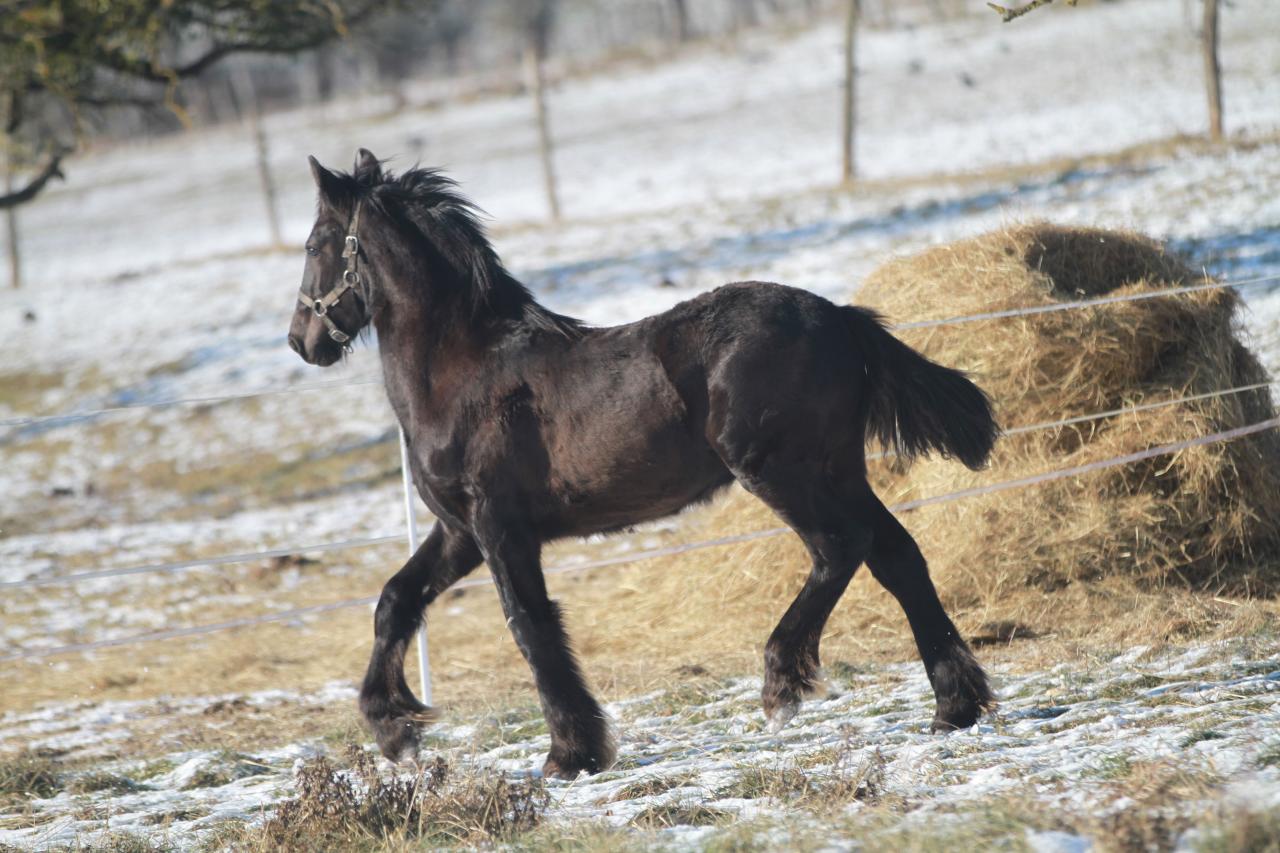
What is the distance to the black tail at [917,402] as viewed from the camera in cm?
473

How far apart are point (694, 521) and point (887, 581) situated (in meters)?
4.08

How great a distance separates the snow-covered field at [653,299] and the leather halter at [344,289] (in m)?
1.94

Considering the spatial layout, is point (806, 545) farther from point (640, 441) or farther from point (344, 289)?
point (344, 289)

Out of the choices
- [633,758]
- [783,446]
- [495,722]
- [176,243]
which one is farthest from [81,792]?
[176,243]

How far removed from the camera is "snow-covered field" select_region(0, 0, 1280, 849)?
179 inches

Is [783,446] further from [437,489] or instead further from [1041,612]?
[1041,612]

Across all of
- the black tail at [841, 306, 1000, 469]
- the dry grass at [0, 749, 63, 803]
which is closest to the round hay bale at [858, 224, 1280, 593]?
the black tail at [841, 306, 1000, 469]

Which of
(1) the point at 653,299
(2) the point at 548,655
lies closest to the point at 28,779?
(2) the point at 548,655

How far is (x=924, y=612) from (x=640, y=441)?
1.34m

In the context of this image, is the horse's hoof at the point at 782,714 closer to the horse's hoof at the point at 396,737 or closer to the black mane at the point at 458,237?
the horse's hoof at the point at 396,737

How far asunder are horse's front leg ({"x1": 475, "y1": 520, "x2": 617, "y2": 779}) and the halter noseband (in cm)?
121

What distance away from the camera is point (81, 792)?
201 inches

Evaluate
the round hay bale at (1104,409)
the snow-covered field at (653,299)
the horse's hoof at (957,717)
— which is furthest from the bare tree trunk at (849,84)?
the horse's hoof at (957,717)

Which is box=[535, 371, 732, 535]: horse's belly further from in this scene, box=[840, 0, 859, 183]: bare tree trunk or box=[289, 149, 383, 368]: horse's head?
box=[840, 0, 859, 183]: bare tree trunk
